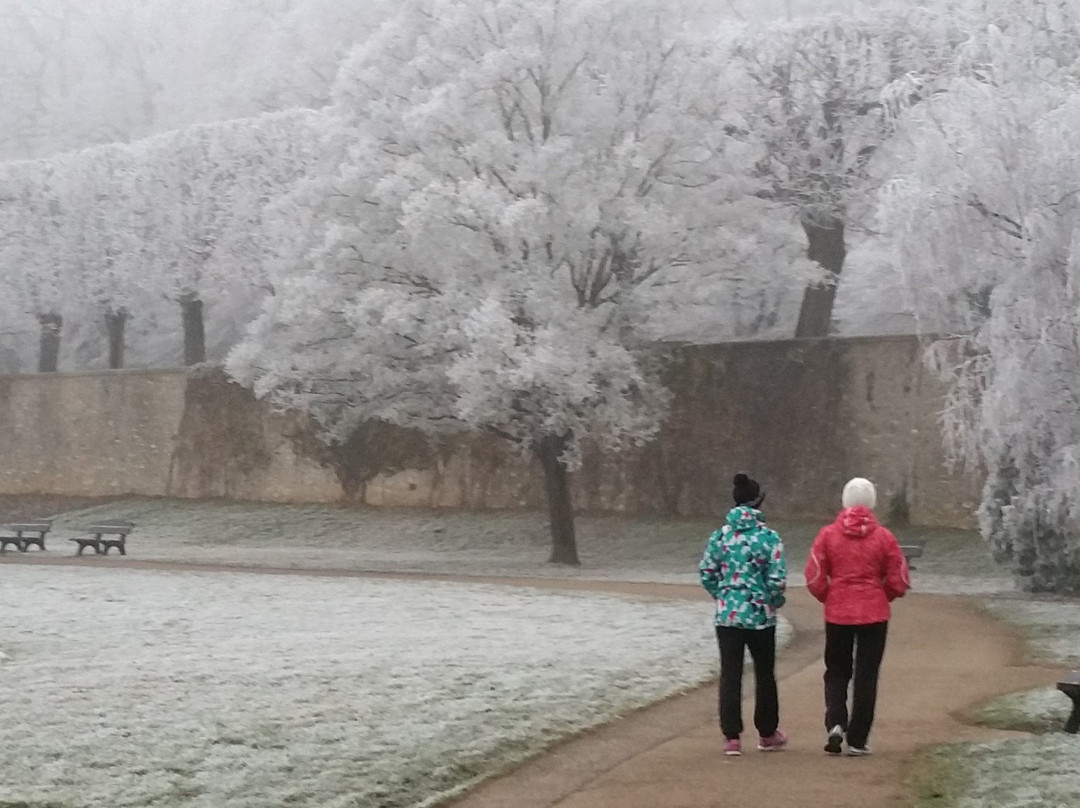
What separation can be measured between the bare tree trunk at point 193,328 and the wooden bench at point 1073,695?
33335mm

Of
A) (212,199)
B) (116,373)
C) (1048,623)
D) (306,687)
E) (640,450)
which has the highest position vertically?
(212,199)

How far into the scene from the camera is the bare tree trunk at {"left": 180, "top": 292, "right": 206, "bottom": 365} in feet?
130

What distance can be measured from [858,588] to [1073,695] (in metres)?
1.43

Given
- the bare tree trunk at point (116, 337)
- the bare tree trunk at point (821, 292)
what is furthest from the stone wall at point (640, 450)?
the bare tree trunk at point (116, 337)

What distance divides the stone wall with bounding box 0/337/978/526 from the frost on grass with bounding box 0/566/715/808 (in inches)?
459

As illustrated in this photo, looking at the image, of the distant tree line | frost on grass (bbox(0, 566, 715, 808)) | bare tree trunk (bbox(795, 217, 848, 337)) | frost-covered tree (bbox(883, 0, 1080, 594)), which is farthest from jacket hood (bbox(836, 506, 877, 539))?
bare tree trunk (bbox(795, 217, 848, 337))

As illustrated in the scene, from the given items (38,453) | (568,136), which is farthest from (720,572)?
(38,453)

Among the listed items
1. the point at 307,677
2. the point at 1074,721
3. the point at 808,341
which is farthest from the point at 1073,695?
the point at 808,341

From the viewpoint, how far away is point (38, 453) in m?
40.0

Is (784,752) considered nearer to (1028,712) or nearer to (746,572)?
(746,572)

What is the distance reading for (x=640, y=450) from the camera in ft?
99.7

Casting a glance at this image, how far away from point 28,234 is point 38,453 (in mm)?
6144

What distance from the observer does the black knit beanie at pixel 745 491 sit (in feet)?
26.3

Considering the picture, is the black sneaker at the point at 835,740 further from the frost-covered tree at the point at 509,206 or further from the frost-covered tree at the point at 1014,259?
the frost-covered tree at the point at 509,206
